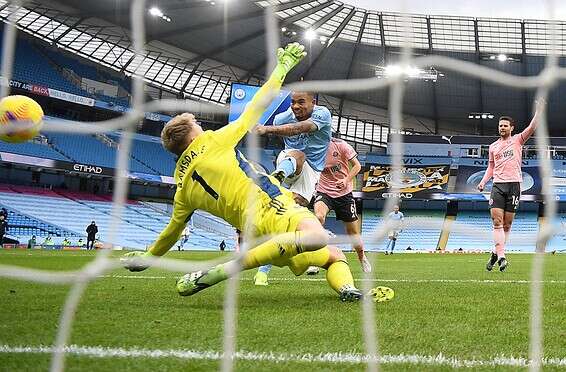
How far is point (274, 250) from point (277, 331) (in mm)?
623

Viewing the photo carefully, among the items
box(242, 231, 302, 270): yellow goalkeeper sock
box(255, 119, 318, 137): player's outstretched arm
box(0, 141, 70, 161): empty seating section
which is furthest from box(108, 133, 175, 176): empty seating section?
box(242, 231, 302, 270): yellow goalkeeper sock

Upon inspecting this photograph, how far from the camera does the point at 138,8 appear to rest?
2928 mm

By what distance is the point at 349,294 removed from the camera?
128 inches

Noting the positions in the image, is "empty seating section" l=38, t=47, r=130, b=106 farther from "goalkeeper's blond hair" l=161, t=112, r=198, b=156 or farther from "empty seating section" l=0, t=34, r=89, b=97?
"goalkeeper's blond hair" l=161, t=112, r=198, b=156

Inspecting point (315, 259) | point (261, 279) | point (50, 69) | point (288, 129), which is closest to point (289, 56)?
point (288, 129)

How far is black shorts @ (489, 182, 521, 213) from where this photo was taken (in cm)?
591

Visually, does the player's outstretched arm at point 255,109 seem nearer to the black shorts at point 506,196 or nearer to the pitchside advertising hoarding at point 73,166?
the black shorts at point 506,196

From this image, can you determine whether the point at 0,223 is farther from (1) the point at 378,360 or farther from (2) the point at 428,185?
(2) the point at 428,185

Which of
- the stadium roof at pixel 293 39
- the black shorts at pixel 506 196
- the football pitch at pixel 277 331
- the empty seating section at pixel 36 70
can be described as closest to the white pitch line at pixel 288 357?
the football pitch at pixel 277 331

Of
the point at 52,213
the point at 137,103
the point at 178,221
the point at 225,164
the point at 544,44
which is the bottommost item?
the point at 52,213

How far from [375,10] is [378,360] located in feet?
79.1

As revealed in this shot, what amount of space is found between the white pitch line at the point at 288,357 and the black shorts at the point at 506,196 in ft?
14.0

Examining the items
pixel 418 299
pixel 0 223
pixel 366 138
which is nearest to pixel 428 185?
pixel 366 138

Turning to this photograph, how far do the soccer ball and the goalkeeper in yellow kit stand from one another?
0.64 meters
